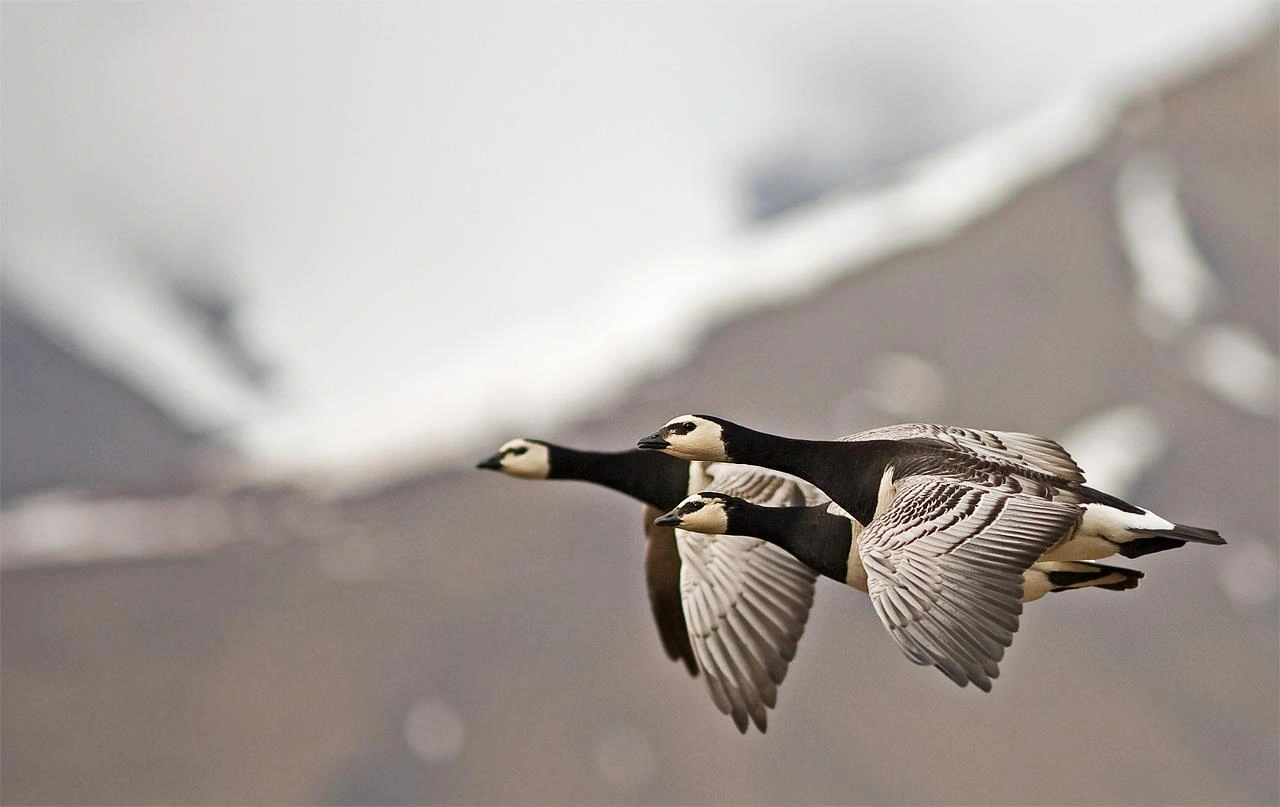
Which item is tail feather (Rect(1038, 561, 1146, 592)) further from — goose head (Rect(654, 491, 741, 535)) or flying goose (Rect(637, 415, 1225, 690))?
goose head (Rect(654, 491, 741, 535))

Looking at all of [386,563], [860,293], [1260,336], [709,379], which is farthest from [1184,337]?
[386,563]

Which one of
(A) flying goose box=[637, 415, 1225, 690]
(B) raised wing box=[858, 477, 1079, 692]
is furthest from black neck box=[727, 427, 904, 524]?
(B) raised wing box=[858, 477, 1079, 692]

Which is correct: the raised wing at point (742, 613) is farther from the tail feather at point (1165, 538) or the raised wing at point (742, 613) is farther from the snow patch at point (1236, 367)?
the snow patch at point (1236, 367)

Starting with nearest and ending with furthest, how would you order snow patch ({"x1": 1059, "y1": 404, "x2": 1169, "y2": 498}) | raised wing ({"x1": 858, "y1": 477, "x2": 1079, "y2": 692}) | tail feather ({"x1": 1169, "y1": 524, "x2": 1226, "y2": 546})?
raised wing ({"x1": 858, "y1": 477, "x2": 1079, "y2": 692}) → tail feather ({"x1": 1169, "y1": 524, "x2": 1226, "y2": 546}) → snow patch ({"x1": 1059, "y1": 404, "x2": 1169, "y2": 498})

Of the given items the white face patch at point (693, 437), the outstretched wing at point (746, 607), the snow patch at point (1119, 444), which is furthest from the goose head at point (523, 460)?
the snow patch at point (1119, 444)

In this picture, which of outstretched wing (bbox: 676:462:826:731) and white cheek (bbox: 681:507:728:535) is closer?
white cheek (bbox: 681:507:728:535)

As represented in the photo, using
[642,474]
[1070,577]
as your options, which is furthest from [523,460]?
[1070,577]

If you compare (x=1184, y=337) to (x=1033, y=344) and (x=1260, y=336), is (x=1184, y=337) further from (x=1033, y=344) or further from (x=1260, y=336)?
(x=1033, y=344)

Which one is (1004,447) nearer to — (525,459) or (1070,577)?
(1070,577)
